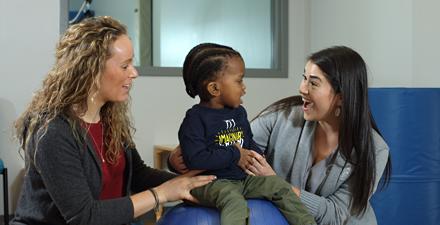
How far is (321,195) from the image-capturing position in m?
1.94

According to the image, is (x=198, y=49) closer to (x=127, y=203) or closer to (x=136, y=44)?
(x=127, y=203)

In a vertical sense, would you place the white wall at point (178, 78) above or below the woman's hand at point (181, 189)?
above

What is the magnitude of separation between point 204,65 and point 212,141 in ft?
0.84

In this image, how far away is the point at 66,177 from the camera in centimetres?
142

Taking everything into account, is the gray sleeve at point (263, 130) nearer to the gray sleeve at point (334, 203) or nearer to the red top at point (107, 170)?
the gray sleeve at point (334, 203)

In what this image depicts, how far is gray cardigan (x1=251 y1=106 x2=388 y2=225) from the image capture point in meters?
1.82

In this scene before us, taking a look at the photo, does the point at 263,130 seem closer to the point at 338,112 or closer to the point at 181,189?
the point at 338,112

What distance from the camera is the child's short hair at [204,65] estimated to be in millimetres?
1676

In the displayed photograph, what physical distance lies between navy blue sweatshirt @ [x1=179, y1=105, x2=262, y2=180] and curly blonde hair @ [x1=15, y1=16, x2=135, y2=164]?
1.08ft

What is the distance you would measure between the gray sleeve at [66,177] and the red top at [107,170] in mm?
133

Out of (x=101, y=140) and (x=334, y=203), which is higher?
(x=101, y=140)

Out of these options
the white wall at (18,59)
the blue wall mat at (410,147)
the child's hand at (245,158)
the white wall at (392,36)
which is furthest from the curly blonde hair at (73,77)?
the white wall at (392,36)

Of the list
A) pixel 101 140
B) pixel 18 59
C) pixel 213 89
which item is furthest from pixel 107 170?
pixel 18 59

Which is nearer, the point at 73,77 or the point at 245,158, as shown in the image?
the point at 73,77
